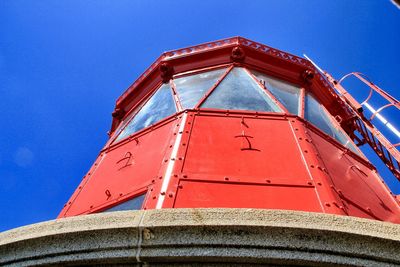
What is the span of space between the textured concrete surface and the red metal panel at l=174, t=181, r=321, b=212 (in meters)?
1.23

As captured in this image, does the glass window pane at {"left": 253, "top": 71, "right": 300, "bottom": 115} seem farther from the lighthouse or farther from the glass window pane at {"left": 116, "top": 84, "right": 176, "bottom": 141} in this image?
the glass window pane at {"left": 116, "top": 84, "right": 176, "bottom": 141}

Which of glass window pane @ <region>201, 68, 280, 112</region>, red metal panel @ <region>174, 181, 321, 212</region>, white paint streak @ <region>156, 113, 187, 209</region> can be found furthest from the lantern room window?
red metal panel @ <region>174, 181, 321, 212</region>

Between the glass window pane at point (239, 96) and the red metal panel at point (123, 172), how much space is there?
2.69 ft

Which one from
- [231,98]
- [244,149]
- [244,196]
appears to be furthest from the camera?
[231,98]

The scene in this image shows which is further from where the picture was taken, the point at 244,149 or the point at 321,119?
the point at 321,119

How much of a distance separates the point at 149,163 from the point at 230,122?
1189 mm

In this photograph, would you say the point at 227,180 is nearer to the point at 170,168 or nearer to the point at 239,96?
the point at 170,168

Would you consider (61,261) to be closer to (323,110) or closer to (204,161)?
(204,161)

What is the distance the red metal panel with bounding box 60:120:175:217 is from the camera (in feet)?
16.2

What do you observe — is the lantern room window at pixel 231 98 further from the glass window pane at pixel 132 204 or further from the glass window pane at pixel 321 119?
the glass window pane at pixel 132 204

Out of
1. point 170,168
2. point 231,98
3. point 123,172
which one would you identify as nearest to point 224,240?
point 170,168

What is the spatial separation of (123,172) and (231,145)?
147 centimetres

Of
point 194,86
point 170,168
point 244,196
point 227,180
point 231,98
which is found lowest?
point 244,196

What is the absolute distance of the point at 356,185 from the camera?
17.4 feet
